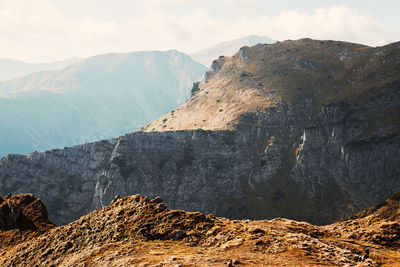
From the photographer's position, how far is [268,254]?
36969 millimetres

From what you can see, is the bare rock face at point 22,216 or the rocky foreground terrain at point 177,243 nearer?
the rocky foreground terrain at point 177,243

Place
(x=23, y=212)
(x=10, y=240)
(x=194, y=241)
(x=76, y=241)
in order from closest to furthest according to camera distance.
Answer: (x=194, y=241) → (x=76, y=241) → (x=10, y=240) → (x=23, y=212)

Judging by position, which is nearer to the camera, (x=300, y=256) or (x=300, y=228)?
(x=300, y=256)

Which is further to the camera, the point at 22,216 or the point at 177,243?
the point at 22,216

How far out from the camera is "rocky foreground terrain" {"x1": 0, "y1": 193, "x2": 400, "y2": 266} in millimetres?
36406

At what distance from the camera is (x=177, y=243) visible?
43.4 metres

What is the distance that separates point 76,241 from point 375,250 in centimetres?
4975

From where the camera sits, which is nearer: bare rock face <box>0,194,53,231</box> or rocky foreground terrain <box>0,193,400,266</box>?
rocky foreground terrain <box>0,193,400,266</box>

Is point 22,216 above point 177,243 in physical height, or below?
below

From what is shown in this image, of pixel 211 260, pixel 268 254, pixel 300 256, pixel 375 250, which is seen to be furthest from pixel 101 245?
pixel 375 250

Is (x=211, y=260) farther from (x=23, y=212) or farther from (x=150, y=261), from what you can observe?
(x=23, y=212)

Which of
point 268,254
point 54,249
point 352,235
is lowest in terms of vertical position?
point 352,235

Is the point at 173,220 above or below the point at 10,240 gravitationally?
above

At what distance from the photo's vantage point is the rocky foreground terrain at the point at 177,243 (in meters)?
36.4
